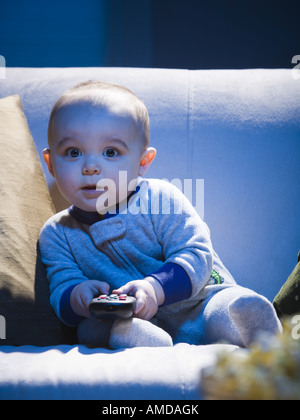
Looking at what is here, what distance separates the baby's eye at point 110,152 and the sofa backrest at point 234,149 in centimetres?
30

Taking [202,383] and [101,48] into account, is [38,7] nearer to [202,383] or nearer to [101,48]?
[101,48]

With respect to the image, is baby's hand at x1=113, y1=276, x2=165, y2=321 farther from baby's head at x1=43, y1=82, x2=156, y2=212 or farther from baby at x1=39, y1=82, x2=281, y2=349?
baby's head at x1=43, y1=82, x2=156, y2=212

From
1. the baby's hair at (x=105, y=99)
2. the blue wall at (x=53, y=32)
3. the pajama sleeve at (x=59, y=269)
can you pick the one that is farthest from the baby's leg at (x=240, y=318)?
the blue wall at (x=53, y=32)

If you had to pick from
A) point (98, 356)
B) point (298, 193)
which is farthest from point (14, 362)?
point (298, 193)

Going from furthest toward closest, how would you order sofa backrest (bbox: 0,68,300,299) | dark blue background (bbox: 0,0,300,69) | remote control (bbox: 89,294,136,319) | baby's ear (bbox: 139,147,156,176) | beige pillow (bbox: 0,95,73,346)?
dark blue background (bbox: 0,0,300,69) < sofa backrest (bbox: 0,68,300,299) < baby's ear (bbox: 139,147,156,176) < beige pillow (bbox: 0,95,73,346) < remote control (bbox: 89,294,136,319)

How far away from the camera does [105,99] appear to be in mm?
985

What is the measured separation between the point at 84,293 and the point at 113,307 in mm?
112

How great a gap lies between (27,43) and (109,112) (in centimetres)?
146

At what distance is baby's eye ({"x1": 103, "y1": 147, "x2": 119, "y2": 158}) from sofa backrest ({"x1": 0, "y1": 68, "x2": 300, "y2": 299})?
296 mm

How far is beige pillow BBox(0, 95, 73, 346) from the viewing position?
2.98ft

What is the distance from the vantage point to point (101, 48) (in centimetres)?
233

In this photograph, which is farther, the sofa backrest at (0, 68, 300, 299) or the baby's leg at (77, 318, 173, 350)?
the sofa backrest at (0, 68, 300, 299)

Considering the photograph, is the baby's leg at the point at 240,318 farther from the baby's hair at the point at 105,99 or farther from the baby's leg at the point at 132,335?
the baby's hair at the point at 105,99

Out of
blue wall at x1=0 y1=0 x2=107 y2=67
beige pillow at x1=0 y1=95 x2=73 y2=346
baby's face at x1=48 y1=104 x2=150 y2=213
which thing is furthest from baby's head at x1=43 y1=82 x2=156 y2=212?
blue wall at x1=0 y1=0 x2=107 y2=67
